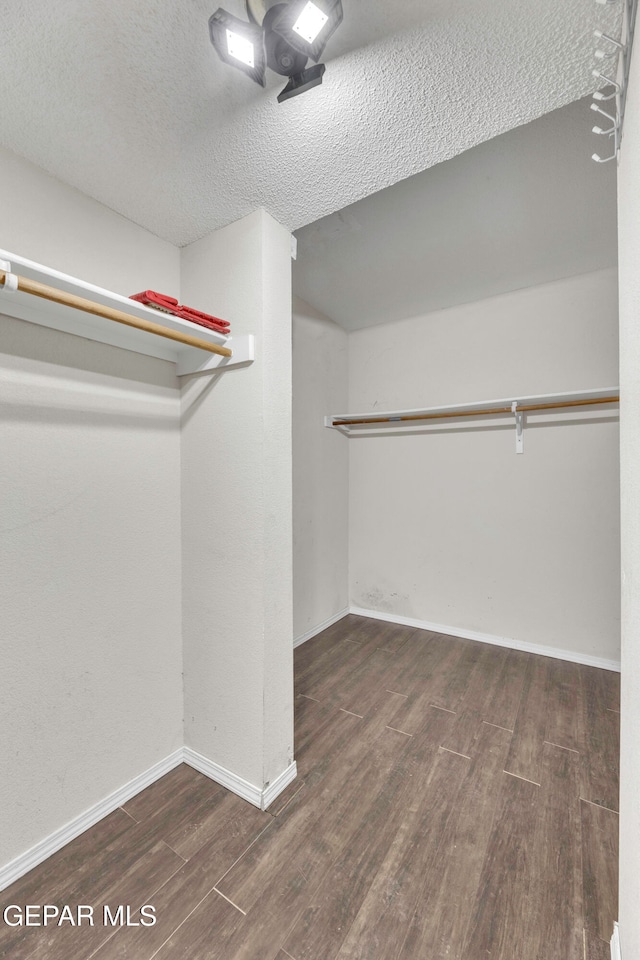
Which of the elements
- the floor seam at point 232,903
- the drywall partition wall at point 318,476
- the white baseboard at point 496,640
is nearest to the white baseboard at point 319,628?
the drywall partition wall at point 318,476

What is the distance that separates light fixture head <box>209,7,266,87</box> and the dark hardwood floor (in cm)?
229

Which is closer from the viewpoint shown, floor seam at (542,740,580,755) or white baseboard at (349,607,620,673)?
floor seam at (542,740,580,755)

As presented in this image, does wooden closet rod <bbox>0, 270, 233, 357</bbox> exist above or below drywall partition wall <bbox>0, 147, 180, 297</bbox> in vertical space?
below

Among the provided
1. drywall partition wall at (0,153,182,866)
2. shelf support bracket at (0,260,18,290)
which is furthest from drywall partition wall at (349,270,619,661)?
shelf support bracket at (0,260,18,290)

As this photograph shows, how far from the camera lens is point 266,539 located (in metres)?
1.59

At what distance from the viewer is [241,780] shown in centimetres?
165

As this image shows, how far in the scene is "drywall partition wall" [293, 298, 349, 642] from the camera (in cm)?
302

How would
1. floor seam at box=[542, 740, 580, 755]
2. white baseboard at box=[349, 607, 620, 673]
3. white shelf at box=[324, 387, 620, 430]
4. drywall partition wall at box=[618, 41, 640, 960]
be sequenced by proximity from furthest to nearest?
white baseboard at box=[349, 607, 620, 673] < white shelf at box=[324, 387, 620, 430] < floor seam at box=[542, 740, 580, 755] < drywall partition wall at box=[618, 41, 640, 960]

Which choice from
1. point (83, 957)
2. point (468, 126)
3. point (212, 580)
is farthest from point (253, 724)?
point (468, 126)

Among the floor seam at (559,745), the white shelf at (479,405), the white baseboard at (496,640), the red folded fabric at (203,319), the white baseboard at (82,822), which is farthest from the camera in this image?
the white baseboard at (496,640)

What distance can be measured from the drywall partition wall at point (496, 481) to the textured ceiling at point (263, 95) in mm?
1842

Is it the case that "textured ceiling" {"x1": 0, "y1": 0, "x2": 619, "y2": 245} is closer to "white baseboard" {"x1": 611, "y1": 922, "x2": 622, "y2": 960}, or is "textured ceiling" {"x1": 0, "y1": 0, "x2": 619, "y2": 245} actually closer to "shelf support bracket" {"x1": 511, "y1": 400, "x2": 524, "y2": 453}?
"shelf support bracket" {"x1": 511, "y1": 400, "x2": 524, "y2": 453}

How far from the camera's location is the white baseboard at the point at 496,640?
267 centimetres

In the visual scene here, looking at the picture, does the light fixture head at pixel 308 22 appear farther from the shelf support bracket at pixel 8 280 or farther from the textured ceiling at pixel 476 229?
the textured ceiling at pixel 476 229
